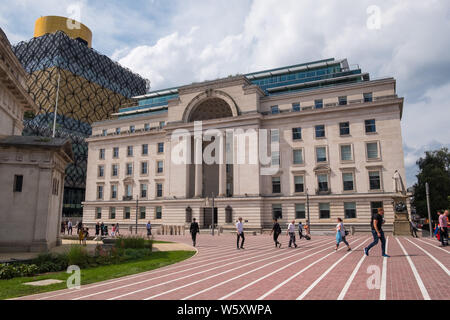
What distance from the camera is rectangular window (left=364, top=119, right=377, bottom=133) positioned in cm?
4403

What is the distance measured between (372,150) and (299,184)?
35.3 ft

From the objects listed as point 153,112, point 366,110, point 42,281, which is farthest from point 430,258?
point 153,112

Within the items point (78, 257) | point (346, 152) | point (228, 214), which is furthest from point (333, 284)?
point (228, 214)

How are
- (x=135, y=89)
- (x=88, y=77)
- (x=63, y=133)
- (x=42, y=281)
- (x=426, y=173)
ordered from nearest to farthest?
(x=42, y=281)
(x=426, y=173)
(x=63, y=133)
(x=88, y=77)
(x=135, y=89)

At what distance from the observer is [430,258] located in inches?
569

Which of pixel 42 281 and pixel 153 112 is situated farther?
pixel 153 112

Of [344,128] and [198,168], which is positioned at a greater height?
[344,128]

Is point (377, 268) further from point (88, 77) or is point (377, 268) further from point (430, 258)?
point (88, 77)

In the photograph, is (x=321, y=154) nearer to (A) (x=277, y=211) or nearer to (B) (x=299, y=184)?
(B) (x=299, y=184)

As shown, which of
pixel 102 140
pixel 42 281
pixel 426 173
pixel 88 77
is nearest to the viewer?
pixel 42 281

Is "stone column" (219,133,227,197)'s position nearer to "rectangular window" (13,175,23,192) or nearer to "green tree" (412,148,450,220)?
"rectangular window" (13,175,23,192)

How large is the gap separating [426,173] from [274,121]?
32574 millimetres

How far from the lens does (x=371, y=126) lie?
44.2m

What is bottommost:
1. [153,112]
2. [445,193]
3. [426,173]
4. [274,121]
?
[445,193]
